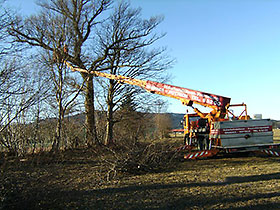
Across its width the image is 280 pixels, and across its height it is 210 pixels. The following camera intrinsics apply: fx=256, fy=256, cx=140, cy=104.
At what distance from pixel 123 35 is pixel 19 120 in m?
9.32

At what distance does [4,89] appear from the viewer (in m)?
7.24

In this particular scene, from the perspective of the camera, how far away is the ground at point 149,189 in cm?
479

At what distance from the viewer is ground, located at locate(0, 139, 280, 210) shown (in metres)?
4.79

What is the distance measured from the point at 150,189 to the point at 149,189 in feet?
0.08

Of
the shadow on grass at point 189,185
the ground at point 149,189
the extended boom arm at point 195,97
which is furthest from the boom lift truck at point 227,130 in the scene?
the shadow on grass at point 189,185

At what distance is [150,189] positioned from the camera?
236 inches

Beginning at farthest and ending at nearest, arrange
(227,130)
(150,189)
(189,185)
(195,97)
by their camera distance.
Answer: (195,97)
(227,130)
(189,185)
(150,189)

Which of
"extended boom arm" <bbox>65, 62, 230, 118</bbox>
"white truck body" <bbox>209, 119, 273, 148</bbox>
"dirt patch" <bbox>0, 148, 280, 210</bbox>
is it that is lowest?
"dirt patch" <bbox>0, 148, 280, 210</bbox>

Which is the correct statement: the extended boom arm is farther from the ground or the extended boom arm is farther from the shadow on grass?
the shadow on grass

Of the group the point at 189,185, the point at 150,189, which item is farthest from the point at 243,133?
the point at 150,189

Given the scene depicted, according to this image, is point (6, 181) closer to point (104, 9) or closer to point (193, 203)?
point (193, 203)

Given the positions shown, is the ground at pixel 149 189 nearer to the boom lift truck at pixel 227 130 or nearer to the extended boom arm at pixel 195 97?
the boom lift truck at pixel 227 130

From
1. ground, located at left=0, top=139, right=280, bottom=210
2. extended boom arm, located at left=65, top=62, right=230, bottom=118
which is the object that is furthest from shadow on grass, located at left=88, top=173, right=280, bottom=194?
extended boom arm, located at left=65, top=62, right=230, bottom=118

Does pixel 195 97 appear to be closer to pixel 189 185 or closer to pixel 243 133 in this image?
pixel 243 133
